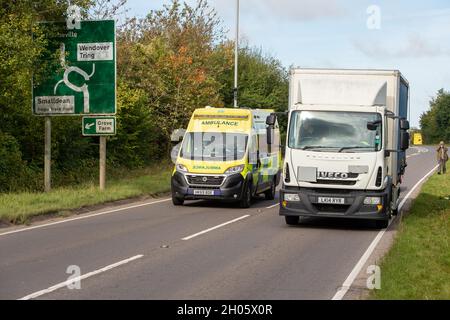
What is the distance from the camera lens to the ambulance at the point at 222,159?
18875 mm

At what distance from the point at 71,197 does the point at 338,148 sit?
7522mm

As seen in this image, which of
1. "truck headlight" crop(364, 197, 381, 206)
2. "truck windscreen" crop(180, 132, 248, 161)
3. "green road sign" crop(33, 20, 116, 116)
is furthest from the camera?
"green road sign" crop(33, 20, 116, 116)

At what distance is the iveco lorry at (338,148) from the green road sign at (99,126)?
7.78 metres

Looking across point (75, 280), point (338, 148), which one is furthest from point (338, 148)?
point (75, 280)

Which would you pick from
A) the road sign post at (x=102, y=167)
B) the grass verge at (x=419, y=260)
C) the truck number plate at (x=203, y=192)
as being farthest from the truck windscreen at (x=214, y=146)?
the grass verge at (x=419, y=260)

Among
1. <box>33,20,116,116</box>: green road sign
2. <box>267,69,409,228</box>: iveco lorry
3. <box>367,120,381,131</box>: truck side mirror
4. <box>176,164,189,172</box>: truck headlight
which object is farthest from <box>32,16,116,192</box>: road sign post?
<box>367,120,381,131</box>: truck side mirror

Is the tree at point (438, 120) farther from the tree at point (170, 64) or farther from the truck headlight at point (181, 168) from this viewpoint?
the truck headlight at point (181, 168)

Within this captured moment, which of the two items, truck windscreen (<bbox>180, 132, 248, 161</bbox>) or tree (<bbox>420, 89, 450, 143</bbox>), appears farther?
tree (<bbox>420, 89, 450, 143</bbox>)

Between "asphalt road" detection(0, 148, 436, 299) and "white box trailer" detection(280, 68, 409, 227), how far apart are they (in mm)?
599

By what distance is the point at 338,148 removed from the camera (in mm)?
14578

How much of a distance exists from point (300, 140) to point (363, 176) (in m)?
1.47

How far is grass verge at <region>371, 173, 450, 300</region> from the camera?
8.45 metres

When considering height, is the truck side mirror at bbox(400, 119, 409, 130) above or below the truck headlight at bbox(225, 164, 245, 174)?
above

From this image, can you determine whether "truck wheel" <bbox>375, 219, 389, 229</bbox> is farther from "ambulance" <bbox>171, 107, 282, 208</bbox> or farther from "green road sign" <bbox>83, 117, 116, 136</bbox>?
"green road sign" <bbox>83, 117, 116, 136</bbox>
